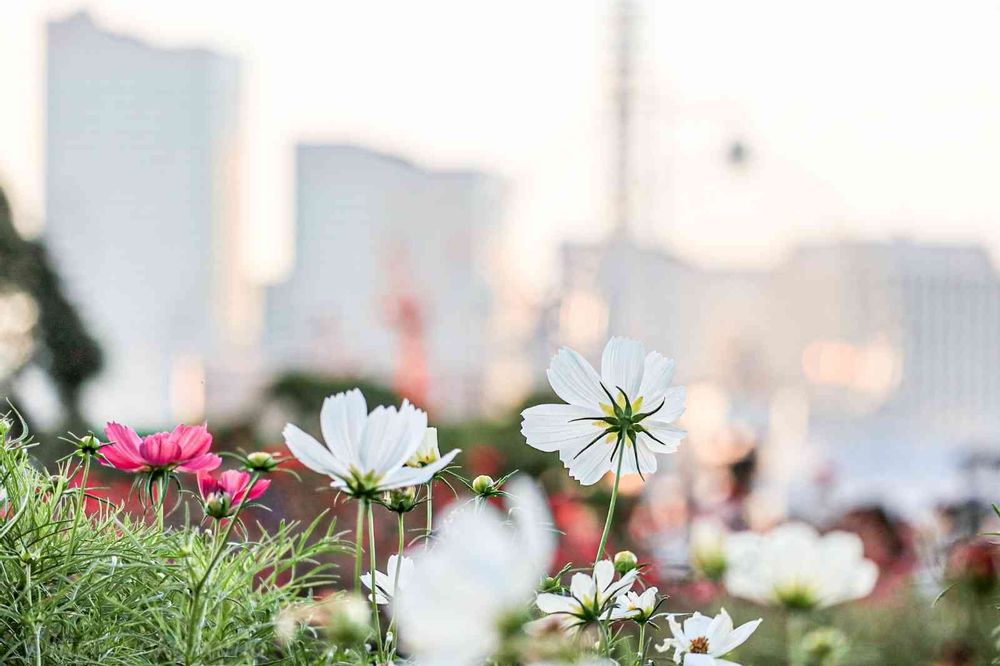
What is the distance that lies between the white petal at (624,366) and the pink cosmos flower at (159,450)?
14cm

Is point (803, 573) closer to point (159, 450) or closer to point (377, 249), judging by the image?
point (159, 450)

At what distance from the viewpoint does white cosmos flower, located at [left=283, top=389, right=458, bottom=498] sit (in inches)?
11.3

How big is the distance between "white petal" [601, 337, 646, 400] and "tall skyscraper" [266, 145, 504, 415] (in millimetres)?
19295

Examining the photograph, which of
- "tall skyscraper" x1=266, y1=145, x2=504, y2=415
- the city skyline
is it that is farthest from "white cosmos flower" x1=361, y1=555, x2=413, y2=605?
"tall skyscraper" x1=266, y1=145, x2=504, y2=415

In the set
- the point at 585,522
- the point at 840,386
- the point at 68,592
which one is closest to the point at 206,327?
the point at 840,386

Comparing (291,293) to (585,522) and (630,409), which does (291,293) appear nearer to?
(585,522)

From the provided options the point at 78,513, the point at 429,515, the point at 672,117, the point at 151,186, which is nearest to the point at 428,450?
the point at 429,515

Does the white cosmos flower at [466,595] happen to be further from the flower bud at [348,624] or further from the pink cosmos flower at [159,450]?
the pink cosmos flower at [159,450]

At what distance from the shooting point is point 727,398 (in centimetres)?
2464

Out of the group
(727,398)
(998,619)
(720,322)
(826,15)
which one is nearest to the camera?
(998,619)

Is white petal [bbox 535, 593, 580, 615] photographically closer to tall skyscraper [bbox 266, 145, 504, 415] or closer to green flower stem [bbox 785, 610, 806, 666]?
green flower stem [bbox 785, 610, 806, 666]

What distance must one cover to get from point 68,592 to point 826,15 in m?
12.8

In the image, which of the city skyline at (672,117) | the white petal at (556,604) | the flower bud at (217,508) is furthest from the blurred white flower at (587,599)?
the city skyline at (672,117)

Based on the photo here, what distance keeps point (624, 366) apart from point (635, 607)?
80mm
